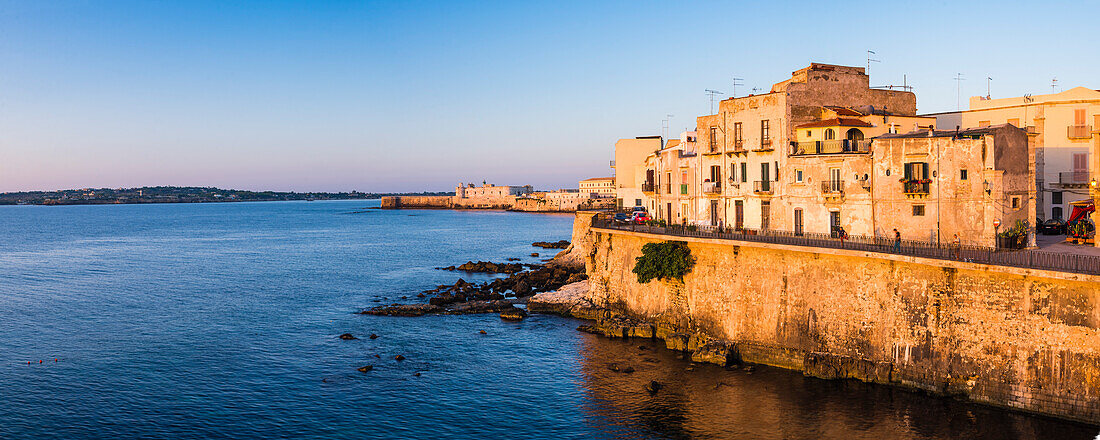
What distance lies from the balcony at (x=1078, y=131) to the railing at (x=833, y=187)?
19.3 metres

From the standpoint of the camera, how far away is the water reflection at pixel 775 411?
24766 millimetres

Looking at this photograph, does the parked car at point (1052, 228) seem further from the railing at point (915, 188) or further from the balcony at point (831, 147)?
the railing at point (915, 188)

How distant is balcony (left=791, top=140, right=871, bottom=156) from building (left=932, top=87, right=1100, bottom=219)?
45.6 feet

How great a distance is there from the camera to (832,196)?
3731 centimetres

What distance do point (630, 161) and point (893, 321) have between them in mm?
53284

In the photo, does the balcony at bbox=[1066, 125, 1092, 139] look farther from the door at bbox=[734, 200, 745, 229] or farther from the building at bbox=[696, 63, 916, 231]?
the door at bbox=[734, 200, 745, 229]

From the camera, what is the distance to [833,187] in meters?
37.6

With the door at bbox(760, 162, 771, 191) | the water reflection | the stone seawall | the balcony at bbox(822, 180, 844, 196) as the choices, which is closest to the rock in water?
the stone seawall

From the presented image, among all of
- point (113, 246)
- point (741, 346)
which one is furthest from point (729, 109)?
point (113, 246)

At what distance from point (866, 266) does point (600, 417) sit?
13.4 metres

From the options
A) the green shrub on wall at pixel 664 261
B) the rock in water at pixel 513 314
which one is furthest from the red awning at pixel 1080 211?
the rock in water at pixel 513 314

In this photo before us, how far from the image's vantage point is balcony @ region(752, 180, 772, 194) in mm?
41625

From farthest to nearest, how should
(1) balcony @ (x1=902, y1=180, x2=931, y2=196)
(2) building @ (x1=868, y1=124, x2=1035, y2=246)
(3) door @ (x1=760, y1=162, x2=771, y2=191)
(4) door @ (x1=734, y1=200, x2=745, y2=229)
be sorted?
(4) door @ (x1=734, y1=200, x2=745, y2=229)
(3) door @ (x1=760, y1=162, x2=771, y2=191)
(1) balcony @ (x1=902, y1=180, x2=931, y2=196)
(2) building @ (x1=868, y1=124, x2=1035, y2=246)

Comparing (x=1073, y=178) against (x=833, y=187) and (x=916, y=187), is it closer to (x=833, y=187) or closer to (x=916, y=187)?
(x=916, y=187)
